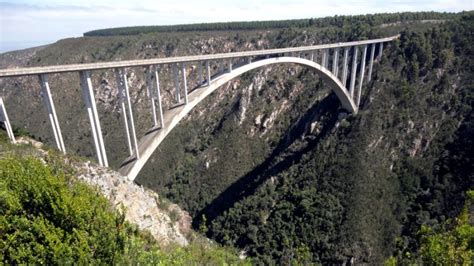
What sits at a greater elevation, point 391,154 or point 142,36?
point 142,36

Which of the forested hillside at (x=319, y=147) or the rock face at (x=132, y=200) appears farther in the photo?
the forested hillside at (x=319, y=147)

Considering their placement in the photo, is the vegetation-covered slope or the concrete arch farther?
the concrete arch

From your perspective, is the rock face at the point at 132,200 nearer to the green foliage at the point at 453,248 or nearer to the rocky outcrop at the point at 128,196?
the rocky outcrop at the point at 128,196

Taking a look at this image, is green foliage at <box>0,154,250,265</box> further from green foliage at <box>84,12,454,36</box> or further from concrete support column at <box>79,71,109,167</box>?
green foliage at <box>84,12,454,36</box>

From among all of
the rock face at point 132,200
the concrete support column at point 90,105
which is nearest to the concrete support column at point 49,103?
the concrete support column at point 90,105

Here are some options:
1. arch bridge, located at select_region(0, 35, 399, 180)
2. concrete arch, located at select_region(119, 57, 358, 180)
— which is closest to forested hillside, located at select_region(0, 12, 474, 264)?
arch bridge, located at select_region(0, 35, 399, 180)

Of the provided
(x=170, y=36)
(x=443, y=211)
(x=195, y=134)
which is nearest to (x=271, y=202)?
(x=443, y=211)

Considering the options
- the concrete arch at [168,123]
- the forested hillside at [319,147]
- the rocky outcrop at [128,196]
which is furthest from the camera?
the forested hillside at [319,147]

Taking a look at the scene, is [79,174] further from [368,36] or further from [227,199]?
[368,36]
